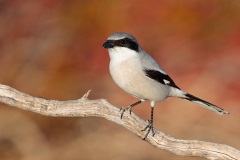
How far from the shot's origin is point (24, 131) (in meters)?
11.4

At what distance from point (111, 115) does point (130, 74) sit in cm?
54

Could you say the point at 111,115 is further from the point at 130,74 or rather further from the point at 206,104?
the point at 206,104

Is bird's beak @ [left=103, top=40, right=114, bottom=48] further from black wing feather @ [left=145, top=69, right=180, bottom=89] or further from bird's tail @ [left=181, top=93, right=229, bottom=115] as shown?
bird's tail @ [left=181, top=93, right=229, bottom=115]

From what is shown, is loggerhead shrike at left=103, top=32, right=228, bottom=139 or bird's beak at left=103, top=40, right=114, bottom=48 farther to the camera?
loggerhead shrike at left=103, top=32, right=228, bottom=139

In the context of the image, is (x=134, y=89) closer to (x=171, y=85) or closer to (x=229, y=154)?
(x=171, y=85)

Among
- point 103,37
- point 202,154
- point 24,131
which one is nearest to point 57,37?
point 103,37

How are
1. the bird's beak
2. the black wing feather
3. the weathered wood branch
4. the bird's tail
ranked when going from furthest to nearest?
1. the bird's tail
2. the black wing feather
3. the weathered wood branch
4. the bird's beak

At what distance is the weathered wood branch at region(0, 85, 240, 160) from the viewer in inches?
260

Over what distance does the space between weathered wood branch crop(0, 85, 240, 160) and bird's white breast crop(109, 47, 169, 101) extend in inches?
12.1

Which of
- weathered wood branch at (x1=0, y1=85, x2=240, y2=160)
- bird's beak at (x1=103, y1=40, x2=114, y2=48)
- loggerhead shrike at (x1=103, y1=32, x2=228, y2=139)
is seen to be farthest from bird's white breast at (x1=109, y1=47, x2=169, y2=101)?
weathered wood branch at (x1=0, y1=85, x2=240, y2=160)

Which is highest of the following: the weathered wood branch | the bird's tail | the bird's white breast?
the bird's tail

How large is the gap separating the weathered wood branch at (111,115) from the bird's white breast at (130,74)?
0.31m

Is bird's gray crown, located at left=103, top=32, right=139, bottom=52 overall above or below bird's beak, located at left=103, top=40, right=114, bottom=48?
above

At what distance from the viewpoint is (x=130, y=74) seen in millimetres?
6625
